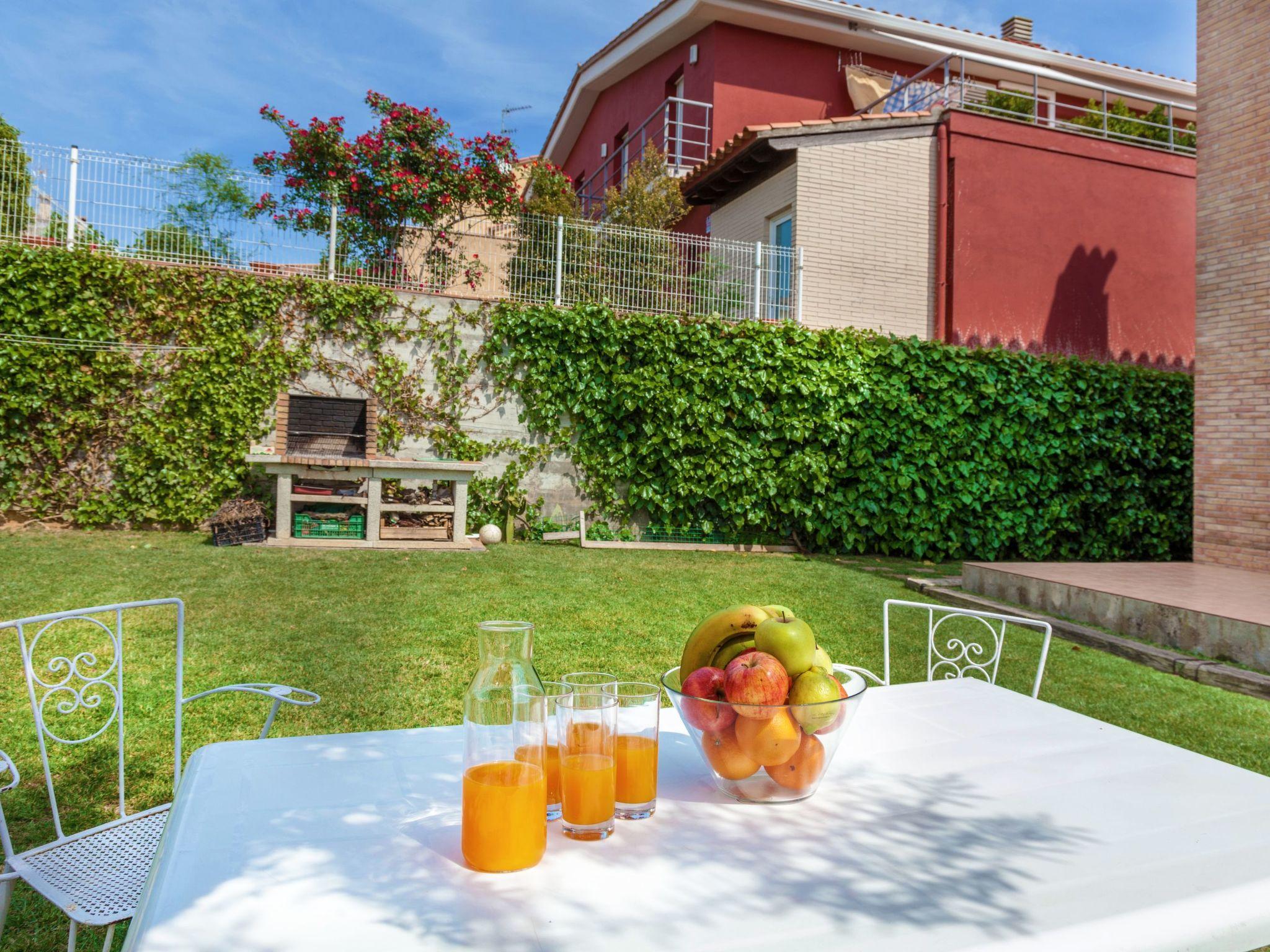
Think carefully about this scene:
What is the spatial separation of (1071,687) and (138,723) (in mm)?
4429

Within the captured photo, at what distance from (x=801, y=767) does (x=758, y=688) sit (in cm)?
14

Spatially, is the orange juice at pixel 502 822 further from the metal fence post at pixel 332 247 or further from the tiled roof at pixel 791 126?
the tiled roof at pixel 791 126

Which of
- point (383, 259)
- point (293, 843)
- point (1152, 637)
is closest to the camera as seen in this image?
point (293, 843)

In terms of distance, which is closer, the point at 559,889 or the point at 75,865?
the point at 559,889

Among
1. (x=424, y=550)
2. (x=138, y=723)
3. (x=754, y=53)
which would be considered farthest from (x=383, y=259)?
(x=754, y=53)

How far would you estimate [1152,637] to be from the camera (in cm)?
538

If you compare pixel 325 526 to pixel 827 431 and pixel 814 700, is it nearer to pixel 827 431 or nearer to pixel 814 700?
pixel 827 431

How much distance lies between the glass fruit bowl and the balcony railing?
491 inches

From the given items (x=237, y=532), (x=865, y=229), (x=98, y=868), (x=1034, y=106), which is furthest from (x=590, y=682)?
(x=1034, y=106)

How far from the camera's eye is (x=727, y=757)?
1190 millimetres

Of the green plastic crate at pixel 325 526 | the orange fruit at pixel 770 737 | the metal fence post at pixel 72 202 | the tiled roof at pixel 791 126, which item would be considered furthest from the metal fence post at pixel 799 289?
the orange fruit at pixel 770 737

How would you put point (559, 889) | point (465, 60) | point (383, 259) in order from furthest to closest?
1. point (465, 60)
2. point (383, 259)
3. point (559, 889)

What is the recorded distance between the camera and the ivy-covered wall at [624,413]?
301 inches

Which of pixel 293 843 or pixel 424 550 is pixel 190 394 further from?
pixel 293 843
